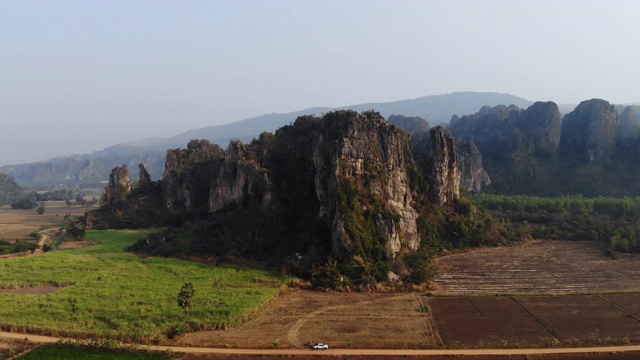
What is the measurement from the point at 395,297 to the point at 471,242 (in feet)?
80.6

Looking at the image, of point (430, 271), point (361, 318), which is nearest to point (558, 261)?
point (430, 271)

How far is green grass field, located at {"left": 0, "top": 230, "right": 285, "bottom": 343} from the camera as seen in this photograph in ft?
103

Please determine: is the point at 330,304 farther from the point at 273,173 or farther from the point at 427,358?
the point at 273,173

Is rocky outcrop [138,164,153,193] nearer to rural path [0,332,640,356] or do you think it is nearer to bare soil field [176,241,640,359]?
bare soil field [176,241,640,359]

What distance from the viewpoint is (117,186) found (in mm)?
82375

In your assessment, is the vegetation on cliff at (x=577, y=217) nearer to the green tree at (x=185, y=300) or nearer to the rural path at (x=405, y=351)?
the rural path at (x=405, y=351)

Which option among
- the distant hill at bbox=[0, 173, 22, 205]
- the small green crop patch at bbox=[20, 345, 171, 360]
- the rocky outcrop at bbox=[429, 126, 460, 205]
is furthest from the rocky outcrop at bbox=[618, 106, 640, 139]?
the distant hill at bbox=[0, 173, 22, 205]

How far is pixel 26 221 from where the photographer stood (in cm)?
9500

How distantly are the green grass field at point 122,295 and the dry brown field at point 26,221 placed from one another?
30.9m

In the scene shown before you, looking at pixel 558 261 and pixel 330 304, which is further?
pixel 558 261

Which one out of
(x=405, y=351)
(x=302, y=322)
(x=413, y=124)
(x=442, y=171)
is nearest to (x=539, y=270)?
(x=442, y=171)

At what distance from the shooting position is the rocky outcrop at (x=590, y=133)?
107 meters

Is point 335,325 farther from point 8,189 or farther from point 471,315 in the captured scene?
point 8,189

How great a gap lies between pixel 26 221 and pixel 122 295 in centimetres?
7355
